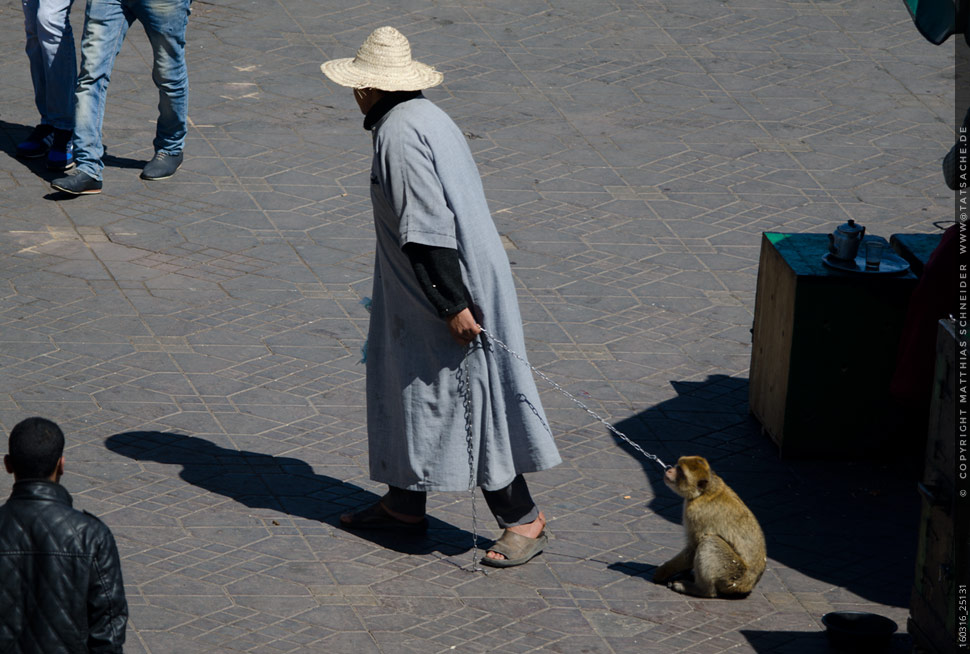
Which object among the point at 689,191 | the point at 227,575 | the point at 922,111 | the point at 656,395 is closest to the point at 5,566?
the point at 227,575

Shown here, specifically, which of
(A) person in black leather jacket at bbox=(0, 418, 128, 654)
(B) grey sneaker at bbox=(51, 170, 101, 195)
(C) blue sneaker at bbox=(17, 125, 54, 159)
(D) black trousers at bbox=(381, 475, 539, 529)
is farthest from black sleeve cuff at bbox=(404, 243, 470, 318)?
(C) blue sneaker at bbox=(17, 125, 54, 159)

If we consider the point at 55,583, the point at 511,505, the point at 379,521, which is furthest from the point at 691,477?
the point at 55,583

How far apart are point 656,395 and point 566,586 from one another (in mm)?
1799

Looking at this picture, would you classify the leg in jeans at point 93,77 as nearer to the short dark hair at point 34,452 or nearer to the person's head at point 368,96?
the person's head at point 368,96

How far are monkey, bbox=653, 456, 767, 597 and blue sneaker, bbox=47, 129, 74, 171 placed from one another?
18.5 feet

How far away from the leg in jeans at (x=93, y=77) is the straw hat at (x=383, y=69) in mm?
4072

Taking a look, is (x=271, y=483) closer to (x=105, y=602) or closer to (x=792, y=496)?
(x=792, y=496)

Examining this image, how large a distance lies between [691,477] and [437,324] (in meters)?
1.11

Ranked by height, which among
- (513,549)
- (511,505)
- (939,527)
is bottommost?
(513,549)

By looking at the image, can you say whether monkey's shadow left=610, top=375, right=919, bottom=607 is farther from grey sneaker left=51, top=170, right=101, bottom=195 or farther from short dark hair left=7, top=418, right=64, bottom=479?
grey sneaker left=51, top=170, right=101, bottom=195

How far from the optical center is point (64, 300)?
7867 mm

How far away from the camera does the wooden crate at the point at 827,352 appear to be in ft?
21.1

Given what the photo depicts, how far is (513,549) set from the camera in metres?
5.70

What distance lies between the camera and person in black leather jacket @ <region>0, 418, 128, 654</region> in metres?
3.82
